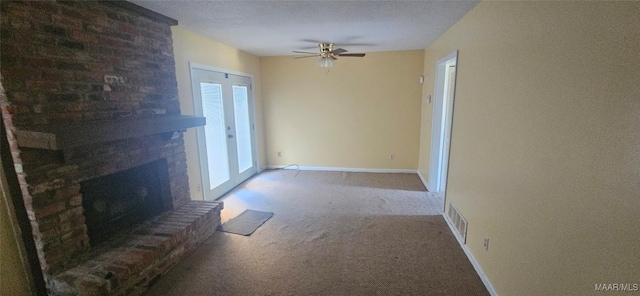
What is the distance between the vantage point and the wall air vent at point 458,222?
2.67 m

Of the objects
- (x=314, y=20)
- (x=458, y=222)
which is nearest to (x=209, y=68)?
(x=314, y=20)

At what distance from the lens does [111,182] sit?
7.59 feet

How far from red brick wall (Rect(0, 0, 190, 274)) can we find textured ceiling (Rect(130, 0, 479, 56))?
0.44 m

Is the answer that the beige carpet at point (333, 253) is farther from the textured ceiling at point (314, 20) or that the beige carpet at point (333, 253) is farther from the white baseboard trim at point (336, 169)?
the textured ceiling at point (314, 20)

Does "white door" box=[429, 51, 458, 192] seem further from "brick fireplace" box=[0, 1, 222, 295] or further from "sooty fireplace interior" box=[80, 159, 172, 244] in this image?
"sooty fireplace interior" box=[80, 159, 172, 244]

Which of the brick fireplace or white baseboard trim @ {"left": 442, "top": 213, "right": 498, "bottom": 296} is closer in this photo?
the brick fireplace

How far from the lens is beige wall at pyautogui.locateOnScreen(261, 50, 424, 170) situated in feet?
16.4

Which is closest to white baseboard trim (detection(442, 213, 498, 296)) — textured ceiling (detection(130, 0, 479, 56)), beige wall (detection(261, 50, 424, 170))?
textured ceiling (detection(130, 0, 479, 56))

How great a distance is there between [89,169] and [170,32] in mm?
1614

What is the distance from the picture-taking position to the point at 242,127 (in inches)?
190

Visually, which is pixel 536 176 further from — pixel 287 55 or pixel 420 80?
pixel 287 55

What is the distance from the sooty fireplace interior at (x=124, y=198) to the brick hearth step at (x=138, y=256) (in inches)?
4.6

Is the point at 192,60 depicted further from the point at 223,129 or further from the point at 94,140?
the point at 94,140

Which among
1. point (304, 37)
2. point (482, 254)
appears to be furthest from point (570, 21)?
point (304, 37)
